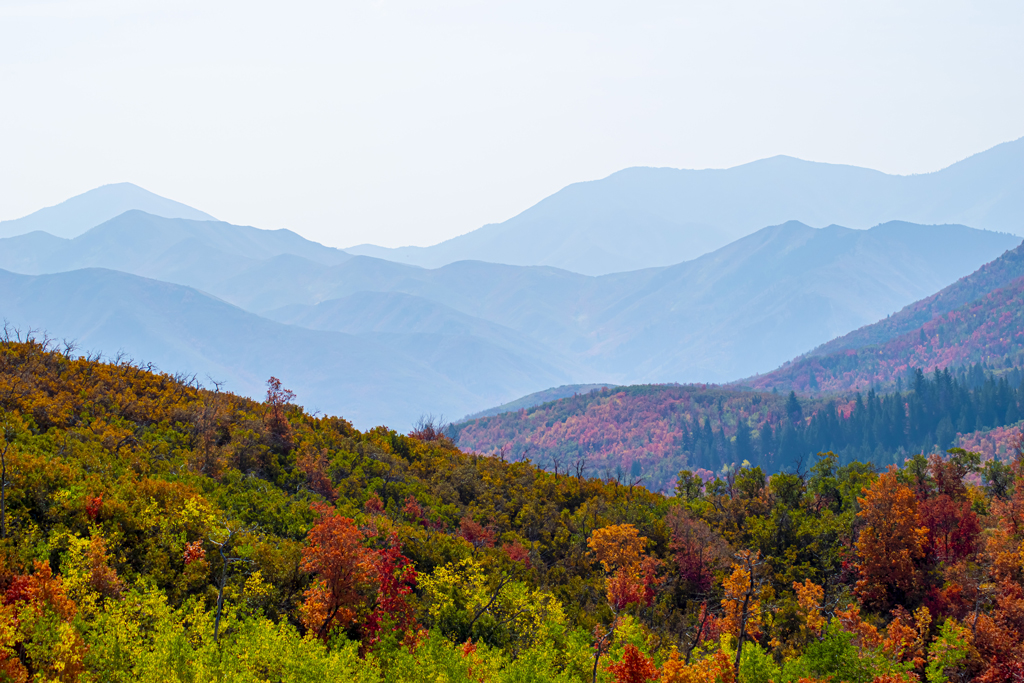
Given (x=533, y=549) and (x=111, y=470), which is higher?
(x=111, y=470)

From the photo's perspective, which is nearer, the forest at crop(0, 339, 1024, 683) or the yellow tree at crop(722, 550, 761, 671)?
the forest at crop(0, 339, 1024, 683)

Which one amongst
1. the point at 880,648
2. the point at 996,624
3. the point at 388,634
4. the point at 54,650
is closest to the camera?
the point at 54,650

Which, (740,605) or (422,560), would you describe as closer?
(422,560)

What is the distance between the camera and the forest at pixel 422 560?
25.5 m

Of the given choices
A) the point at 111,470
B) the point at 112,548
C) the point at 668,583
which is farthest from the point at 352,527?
the point at 668,583

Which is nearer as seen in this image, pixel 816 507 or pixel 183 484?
pixel 183 484

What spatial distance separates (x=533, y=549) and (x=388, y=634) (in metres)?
16.6

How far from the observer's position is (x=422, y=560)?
3750cm

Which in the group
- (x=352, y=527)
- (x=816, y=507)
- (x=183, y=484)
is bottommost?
(x=816, y=507)

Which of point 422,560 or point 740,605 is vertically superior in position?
point 422,560

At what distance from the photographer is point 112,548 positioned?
95.3 ft

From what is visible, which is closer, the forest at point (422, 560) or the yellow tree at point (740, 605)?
the forest at point (422, 560)

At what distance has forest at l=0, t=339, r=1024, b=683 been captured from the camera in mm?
25453

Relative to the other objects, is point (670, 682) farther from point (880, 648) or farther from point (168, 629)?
point (168, 629)
